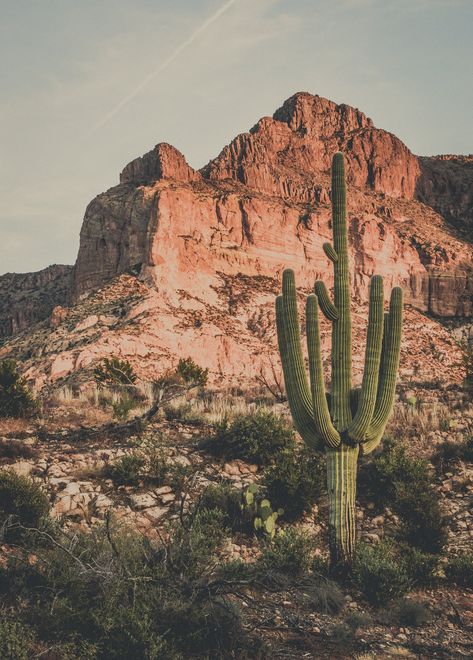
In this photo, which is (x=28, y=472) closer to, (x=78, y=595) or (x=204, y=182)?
(x=78, y=595)

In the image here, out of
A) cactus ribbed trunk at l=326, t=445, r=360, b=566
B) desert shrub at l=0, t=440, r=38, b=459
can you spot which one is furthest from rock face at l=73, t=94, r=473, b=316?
cactus ribbed trunk at l=326, t=445, r=360, b=566

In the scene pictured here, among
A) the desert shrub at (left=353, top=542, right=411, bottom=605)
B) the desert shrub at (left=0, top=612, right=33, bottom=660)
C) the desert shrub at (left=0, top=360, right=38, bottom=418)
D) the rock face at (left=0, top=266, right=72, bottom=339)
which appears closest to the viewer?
the desert shrub at (left=0, top=612, right=33, bottom=660)

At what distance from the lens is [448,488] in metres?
10.2

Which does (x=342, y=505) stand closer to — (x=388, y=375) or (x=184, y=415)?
(x=388, y=375)

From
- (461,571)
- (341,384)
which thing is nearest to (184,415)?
(341,384)

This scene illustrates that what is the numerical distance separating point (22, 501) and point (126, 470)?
Answer: 6.86 ft

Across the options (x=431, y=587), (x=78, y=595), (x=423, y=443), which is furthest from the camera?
(x=423, y=443)

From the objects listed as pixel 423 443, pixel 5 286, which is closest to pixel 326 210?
pixel 5 286

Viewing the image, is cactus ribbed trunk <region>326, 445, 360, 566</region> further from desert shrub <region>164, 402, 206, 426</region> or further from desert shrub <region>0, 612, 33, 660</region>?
desert shrub <region>164, 402, 206, 426</region>

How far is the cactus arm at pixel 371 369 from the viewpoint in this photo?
7.98 metres

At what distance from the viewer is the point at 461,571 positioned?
7.88 metres

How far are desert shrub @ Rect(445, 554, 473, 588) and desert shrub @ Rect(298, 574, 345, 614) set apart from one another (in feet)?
6.07

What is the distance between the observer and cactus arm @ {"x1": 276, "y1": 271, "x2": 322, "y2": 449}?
27.2 ft

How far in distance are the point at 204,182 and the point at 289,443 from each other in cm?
5952
